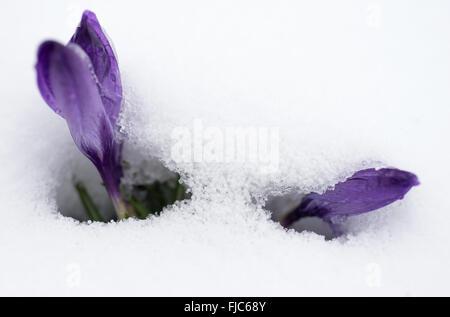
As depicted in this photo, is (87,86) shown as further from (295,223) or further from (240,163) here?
(295,223)

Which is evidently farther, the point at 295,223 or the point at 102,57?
the point at 295,223

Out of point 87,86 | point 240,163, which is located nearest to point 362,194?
point 240,163

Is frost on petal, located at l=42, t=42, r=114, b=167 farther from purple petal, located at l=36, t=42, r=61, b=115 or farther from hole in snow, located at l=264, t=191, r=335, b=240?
hole in snow, located at l=264, t=191, r=335, b=240

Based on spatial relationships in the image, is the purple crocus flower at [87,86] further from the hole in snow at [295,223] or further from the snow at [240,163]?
the hole in snow at [295,223]

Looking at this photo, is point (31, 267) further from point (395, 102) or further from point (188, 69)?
point (395, 102)

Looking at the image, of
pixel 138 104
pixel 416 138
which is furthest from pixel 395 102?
pixel 138 104

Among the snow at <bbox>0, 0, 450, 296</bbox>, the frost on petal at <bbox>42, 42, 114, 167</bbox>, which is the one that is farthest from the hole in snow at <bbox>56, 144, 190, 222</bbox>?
the frost on petal at <bbox>42, 42, 114, 167</bbox>

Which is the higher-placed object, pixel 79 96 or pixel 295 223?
pixel 79 96
